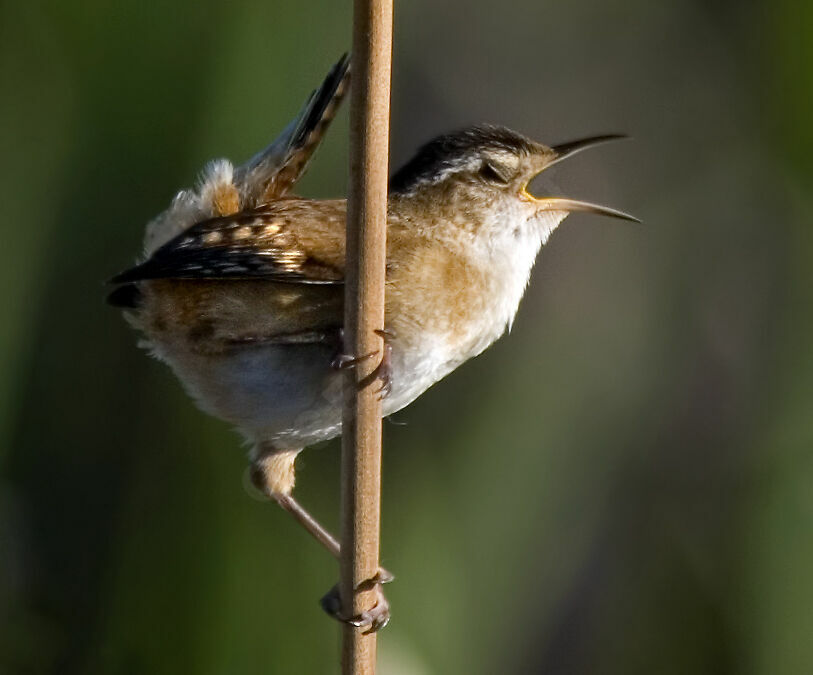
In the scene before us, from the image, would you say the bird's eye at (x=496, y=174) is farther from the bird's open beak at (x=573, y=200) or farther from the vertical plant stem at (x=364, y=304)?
the vertical plant stem at (x=364, y=304)

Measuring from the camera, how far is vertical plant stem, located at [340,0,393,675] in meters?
1.43

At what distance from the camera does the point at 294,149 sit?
2355 millimetres

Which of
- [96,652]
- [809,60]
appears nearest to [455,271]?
[809,60]

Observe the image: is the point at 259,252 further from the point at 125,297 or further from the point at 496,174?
the point at 496,174

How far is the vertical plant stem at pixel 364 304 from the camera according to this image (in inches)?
56.2

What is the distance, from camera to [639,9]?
3166 millimetres

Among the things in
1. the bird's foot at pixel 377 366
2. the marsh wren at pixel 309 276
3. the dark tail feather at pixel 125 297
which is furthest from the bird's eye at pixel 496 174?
the dark tail feather at pixel 125 297

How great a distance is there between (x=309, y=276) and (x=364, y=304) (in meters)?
0.49

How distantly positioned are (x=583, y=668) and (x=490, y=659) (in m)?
0.43

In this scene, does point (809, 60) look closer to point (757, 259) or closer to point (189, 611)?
point (757, 259)

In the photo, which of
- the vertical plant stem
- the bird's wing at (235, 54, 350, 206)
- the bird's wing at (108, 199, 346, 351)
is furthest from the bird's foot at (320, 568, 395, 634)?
the bird's wing at (235, 54, 350, 206)

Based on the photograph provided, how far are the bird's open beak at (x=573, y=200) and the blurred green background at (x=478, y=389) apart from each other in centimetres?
42

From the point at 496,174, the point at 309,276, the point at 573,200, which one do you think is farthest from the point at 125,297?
the point at 573,200

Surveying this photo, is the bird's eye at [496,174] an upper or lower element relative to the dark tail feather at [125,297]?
upper
